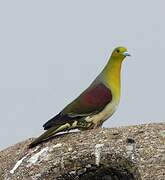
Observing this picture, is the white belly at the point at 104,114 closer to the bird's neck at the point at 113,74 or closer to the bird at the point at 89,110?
the bird at the point at 89,110

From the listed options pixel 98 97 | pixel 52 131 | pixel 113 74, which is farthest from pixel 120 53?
pixel 52 131

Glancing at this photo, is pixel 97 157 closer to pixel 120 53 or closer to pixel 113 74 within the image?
pixel 113 74

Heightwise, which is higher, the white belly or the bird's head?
the bird's head

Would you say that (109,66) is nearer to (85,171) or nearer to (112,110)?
(112,110)

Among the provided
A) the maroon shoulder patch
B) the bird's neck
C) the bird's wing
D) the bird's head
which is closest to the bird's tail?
the bird's wing

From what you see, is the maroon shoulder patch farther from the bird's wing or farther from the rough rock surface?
the rough rock surface

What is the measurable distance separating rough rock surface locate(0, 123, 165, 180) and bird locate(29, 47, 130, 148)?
19 centimetres

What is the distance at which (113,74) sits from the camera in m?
15.1

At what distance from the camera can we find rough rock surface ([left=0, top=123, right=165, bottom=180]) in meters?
14.1

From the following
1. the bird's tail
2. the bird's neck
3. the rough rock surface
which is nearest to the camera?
the rough rock surface

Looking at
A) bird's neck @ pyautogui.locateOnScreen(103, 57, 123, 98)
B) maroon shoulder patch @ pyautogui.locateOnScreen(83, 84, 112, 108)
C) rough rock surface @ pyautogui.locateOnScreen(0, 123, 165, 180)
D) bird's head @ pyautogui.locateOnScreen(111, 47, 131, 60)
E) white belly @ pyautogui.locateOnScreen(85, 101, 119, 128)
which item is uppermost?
bird's head @ pyautogui.locateOnScreen(111, 47, 131, 60)

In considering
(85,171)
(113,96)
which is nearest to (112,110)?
(113,96)

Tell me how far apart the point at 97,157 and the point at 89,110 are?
0.92m

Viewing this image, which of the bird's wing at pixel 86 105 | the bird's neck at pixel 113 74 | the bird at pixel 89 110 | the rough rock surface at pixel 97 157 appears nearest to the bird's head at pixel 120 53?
the bird's neck at pixel 113 74
